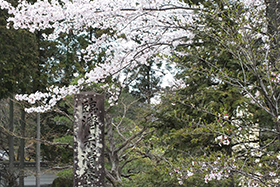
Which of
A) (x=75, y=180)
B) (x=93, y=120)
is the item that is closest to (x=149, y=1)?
(x=93, y=120)

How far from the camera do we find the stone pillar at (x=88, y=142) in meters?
3.26

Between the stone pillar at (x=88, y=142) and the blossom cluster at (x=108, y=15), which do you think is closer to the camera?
the stone pillar at (x=88, y=142)

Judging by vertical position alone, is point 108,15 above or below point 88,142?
above

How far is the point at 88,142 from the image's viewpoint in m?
3.29

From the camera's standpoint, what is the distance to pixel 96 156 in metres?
3.29

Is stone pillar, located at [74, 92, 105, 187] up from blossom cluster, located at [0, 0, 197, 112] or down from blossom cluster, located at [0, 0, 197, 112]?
down

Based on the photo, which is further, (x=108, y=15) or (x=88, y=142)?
(x=108, y=15)

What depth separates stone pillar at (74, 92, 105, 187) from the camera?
3256 mm

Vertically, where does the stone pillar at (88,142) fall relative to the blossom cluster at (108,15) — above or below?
below

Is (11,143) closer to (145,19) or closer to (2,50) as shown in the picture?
(2,50)

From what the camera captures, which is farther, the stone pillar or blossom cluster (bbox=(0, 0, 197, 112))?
blossom cluster (bbox=(0, 0, 197, 112))

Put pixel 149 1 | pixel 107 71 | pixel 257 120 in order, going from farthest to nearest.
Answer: pixel 107 71 < pixel 257 120 < pixel 149 1

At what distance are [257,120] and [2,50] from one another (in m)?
9.02

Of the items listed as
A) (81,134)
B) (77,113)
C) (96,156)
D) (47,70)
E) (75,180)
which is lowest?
(75,180)
